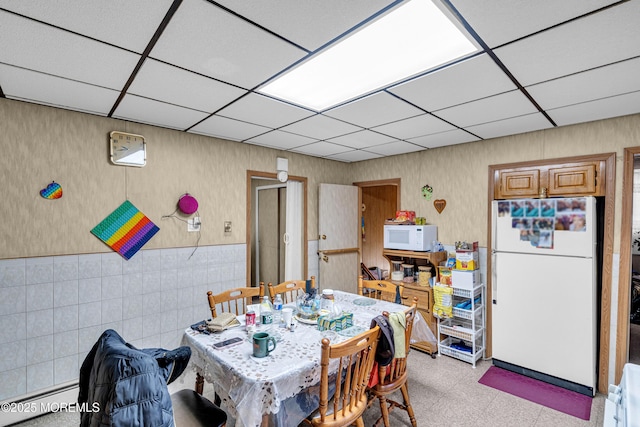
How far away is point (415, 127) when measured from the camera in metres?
2.88

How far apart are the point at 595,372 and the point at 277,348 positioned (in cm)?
281

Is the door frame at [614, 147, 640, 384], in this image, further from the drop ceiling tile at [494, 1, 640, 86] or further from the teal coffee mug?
the teal coffee mug

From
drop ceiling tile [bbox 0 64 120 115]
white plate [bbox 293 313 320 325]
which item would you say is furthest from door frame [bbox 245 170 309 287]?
drop ceiling tile [bbox 0 64 120 115]

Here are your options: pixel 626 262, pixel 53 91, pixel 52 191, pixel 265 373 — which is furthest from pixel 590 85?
pixel 52 191

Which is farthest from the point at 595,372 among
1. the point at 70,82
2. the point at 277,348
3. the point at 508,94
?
the point at 70,82

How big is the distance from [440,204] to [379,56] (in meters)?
2.36

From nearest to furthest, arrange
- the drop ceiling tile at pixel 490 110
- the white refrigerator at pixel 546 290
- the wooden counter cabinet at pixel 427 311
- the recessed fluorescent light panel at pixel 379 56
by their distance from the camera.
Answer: the recessed fluorescent light panel at pixel 379 56, the drop ceiling tile at pixel 490 110, the white refrigerator at pixel 546 290, the wooden counter cabinet at pixel 427 311

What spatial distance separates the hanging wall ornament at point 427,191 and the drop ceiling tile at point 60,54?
320cm

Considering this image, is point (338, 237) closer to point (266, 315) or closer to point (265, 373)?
point (266, 315)

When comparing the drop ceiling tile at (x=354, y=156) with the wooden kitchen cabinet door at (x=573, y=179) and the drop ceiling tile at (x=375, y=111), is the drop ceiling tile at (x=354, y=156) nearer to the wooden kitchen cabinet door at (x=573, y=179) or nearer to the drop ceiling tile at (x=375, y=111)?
the drop ceiling tile at (x=375, y=111)

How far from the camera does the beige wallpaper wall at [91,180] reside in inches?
89.4

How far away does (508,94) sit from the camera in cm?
210

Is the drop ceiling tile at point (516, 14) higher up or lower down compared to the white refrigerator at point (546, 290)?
higher up

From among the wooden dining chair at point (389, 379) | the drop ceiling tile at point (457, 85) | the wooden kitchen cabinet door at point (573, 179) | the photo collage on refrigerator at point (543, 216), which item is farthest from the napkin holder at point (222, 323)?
the wooden kitchen cabinet door at point (573, 179)
